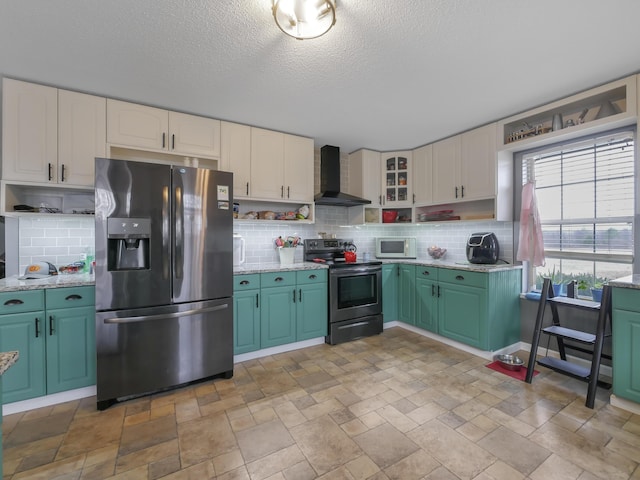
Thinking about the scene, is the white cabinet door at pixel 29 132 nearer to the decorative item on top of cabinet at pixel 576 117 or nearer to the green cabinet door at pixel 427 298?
the green cabinet door at pixel 427 298

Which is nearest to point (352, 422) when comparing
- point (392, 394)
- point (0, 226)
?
point (392, 394)

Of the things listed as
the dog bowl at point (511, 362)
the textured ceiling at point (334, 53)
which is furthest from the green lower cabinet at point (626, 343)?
the textured ceiling at point (334, 53)

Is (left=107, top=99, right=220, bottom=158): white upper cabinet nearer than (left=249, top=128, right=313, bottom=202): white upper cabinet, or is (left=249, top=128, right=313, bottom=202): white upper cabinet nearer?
(left=107, top=99, right=220, bottom=158): white upper cabinet

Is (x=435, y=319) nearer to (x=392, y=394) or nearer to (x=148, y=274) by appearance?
(x=392, y=394)

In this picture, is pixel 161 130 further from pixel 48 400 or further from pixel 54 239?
pixel 48 400

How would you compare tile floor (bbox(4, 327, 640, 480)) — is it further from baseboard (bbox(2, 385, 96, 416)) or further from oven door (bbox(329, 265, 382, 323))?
oven door (bbox(329, 265, 382, 323))

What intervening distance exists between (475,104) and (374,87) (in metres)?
1.05

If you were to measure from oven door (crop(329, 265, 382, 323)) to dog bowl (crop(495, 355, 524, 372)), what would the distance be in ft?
4.45

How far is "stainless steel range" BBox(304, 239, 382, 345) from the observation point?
11.2ft

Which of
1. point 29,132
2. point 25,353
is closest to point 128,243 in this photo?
point 25,353

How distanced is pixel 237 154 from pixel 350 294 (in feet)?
6.59

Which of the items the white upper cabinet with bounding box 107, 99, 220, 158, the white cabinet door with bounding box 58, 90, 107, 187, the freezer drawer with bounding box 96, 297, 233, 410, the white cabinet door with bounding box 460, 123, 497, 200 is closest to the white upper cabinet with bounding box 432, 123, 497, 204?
the white cabinet door with bounding box 460, 123, 497, 200

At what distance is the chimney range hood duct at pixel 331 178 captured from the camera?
3824mm

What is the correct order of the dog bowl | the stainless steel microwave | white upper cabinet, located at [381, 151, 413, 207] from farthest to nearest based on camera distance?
1. white upper cabinet, located at [381, 151, 413, 207]
2. the stainless steel microwave
3. the dog bowl
